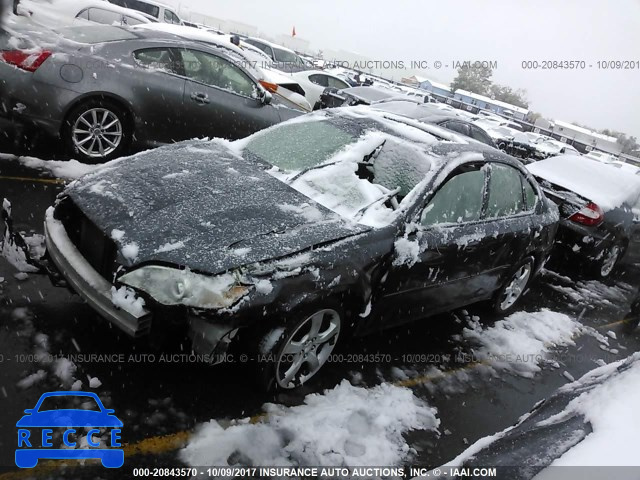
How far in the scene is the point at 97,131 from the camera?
5379 mm

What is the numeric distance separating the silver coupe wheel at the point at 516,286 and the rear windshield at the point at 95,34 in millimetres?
5102

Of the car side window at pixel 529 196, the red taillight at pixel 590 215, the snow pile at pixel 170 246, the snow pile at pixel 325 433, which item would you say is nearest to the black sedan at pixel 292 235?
the snow pile at pixel 170 246

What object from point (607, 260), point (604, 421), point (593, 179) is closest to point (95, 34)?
point (604, 421)

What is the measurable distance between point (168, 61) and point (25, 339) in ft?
13.1

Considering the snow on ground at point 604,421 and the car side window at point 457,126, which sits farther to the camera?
the car side window at point 457,126

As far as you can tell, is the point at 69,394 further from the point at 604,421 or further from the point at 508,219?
the point at 508,219

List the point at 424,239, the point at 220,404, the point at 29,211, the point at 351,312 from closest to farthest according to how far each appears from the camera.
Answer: the point at 220,404
the point at 351,312
the point at 424,239
the point at 29,211

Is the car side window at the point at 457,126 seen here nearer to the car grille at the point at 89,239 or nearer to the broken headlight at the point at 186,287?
the car grille at the point at 89,239

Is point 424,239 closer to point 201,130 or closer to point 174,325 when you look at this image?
point 174,325

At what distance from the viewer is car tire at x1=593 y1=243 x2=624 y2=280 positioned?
679 cm

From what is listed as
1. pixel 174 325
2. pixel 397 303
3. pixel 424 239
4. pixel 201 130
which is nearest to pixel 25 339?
pixel 174 325

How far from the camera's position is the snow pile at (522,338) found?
4395 millimetres

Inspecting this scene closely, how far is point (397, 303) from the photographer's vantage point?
3459 millimetres

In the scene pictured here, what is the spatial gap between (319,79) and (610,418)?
547 inches
